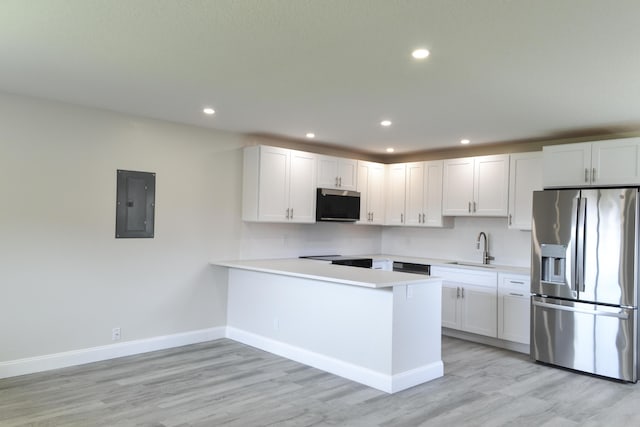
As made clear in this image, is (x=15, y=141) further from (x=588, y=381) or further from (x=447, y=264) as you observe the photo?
(x=588, y=381)

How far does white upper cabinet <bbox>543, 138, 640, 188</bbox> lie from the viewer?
4.49m

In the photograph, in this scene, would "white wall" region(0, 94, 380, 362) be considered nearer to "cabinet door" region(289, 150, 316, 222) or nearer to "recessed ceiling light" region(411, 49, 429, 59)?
"cabinet door" region(289, 150, 316, 222)

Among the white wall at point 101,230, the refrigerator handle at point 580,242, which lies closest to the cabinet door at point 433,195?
the refrigerator handle at point 580,242

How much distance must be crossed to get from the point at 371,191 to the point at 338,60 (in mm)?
3765

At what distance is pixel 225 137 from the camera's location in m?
5.54

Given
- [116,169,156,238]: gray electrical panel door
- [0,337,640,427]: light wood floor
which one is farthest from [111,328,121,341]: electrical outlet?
[116,169,156,238]: gray electrical panel door

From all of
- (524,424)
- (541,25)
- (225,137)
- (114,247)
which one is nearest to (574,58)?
(541,25)

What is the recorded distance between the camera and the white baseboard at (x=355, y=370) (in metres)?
3.89

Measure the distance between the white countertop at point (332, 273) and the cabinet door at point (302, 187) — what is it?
59 centimetres

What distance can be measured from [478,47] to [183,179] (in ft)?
11.5

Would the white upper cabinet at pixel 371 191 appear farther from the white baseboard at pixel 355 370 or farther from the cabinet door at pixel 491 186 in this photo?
the white baseboard at pixel 355 370

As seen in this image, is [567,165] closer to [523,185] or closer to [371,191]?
[523,185]

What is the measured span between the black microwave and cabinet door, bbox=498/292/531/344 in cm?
215

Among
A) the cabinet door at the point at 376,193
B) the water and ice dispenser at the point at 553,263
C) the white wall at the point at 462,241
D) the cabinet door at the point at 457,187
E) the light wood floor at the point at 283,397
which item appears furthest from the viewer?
the cabinet door at the point at 376,193
